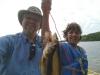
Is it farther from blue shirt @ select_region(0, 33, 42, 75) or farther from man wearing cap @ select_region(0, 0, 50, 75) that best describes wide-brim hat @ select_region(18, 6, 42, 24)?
blue shirt @ select_region(0, 33, 42, 75)

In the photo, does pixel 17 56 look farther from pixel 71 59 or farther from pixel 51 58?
pixel 71 59

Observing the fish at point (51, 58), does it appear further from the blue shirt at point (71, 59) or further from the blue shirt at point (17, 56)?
the blue shirt at point (71, 59)

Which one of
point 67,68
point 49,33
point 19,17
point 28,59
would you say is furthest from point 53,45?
point 67,68

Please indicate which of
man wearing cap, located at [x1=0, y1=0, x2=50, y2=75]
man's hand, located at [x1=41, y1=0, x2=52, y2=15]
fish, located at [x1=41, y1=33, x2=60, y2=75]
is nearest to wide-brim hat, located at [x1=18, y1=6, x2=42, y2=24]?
man wearing cap, located at [x1=0, y1=0, x2=50, y2=75]

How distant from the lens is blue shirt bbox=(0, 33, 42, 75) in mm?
4137

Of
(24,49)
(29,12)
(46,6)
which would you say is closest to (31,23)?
(29,12)

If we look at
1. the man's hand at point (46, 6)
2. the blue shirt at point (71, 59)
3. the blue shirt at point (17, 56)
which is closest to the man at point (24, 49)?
the blue shirt at point (17, 56)

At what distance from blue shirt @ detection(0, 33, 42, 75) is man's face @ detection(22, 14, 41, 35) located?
146mm

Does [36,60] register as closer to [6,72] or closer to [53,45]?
[6,72]

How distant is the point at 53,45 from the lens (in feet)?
11.3

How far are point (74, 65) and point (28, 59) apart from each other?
1565 mm

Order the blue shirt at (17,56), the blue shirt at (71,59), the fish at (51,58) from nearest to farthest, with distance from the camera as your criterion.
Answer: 1. the fish at (51,58)
2. the blue shirt at (17,56)
3. the blue shirt at (71,59)

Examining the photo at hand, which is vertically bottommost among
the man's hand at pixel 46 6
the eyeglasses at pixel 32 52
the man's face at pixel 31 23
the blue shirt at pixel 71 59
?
the blue shirt at pixel 71 59

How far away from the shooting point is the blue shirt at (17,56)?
4137mm
